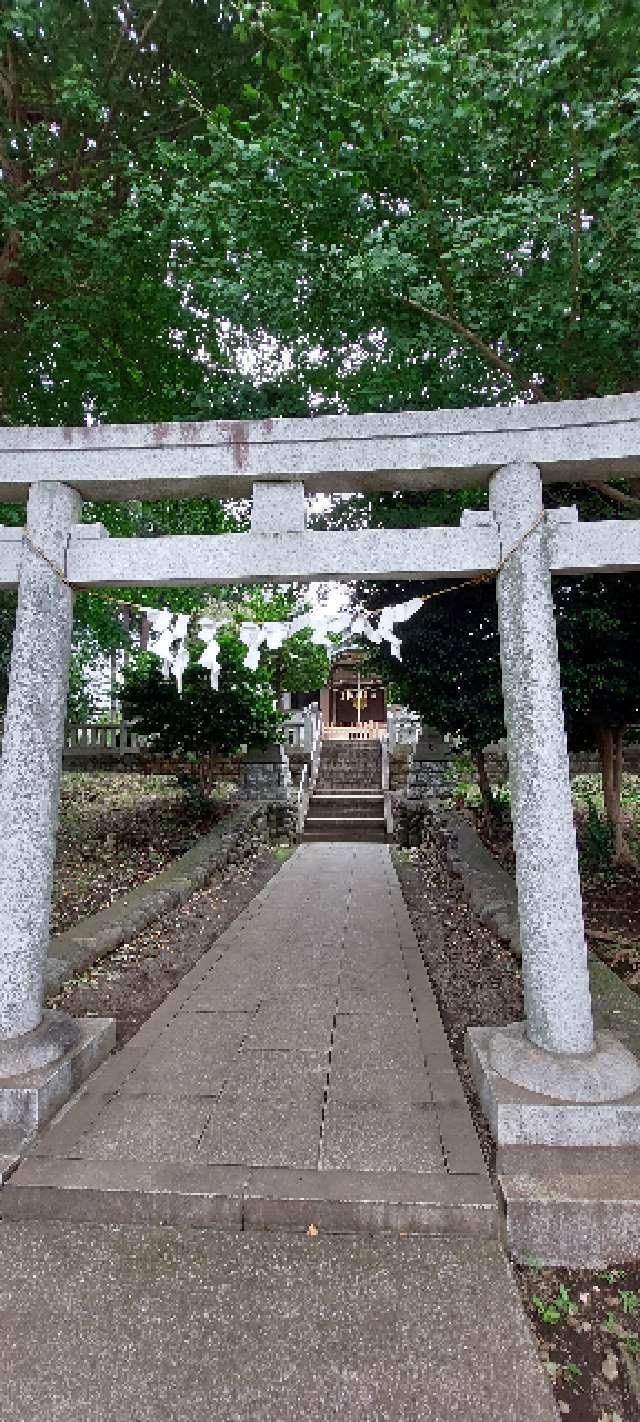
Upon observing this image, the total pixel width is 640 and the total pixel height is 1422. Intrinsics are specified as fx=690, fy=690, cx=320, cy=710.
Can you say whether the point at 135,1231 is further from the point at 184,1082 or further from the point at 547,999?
the point at 547,999

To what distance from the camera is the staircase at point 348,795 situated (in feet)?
46.2

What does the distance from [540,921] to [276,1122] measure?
1.62 m

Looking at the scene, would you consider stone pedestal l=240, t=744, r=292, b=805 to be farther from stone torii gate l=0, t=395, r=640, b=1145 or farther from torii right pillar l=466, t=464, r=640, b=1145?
torii right pillar l=466, t=464, r=640, b=1145

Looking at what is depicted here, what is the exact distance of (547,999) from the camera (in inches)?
135

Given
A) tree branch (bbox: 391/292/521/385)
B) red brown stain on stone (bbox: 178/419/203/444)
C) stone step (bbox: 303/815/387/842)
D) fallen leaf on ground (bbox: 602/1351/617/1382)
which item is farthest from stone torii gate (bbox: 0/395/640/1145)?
stone step (bbox: 303/815/387/842)

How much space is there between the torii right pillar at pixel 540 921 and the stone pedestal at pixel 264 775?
422 inches

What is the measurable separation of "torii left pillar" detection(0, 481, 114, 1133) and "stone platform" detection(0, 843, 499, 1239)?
0.89ft

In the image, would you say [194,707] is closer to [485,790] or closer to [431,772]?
[485,790]

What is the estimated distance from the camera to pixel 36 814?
3.64 m

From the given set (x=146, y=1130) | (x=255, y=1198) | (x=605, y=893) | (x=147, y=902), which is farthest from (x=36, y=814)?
(x=605, y=893)

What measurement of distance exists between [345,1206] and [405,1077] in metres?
1.04

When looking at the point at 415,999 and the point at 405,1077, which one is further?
the point at 415,999

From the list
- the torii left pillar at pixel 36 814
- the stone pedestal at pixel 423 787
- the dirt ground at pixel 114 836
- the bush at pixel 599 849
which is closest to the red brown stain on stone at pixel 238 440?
the torii left pillar at pixel 36 814

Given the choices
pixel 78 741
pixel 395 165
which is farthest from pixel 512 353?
pixel 78 741
